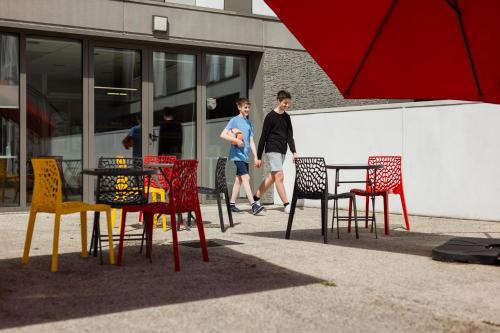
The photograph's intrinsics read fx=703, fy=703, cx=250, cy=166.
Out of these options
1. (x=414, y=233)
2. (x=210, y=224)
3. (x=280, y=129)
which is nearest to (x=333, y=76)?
(x=414, y=233)

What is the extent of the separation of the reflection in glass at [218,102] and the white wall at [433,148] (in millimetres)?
2059

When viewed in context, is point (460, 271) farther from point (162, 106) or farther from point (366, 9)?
point (162, 106)

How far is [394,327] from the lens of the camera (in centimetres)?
406

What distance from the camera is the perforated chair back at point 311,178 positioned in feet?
25.3

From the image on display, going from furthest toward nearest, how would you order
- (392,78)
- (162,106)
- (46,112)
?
(162,106) < (46,112) < (392,78)

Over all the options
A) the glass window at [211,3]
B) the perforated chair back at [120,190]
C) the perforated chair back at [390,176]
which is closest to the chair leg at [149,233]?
the perforated chair back at [120,190]

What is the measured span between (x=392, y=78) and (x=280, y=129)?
5.17 metres

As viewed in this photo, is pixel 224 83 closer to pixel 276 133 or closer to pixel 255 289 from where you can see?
pixel 276 133

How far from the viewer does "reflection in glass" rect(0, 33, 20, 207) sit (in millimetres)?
11281

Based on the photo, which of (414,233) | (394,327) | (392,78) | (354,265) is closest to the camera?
(394,327)

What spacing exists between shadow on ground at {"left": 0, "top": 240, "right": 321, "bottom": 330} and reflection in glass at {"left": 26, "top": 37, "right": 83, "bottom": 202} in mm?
5337

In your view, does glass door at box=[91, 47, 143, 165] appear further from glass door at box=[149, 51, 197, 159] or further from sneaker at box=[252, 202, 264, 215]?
sneaker at box=[252, 202, 264, 215]

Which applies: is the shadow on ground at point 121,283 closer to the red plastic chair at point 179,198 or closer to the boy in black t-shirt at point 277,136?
the red plastic chair at point 179,198

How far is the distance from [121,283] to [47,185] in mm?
1273
